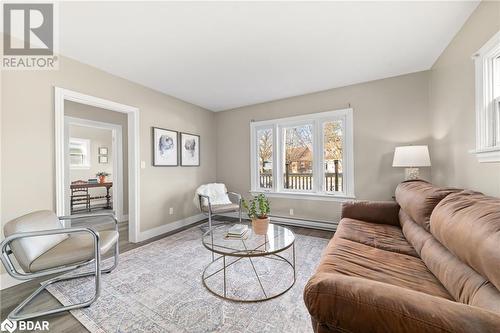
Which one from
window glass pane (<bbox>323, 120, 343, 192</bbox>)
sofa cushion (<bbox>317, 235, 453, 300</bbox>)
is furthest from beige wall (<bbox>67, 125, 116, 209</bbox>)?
sofa cushion (<bbox>317, 235, 453, 300</bbox>)

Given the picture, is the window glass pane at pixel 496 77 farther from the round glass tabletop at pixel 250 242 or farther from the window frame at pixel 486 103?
the round glass tabletop at pixel 250 242

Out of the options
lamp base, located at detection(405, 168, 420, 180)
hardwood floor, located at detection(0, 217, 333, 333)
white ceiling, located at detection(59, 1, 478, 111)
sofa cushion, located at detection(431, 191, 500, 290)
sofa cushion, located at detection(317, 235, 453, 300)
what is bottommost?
hardwood floor, located at detection(0, 217, 333, 333)

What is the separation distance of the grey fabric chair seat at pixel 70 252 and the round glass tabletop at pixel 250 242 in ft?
2.98

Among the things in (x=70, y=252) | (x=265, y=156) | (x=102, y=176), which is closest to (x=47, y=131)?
(x=70, y=252)

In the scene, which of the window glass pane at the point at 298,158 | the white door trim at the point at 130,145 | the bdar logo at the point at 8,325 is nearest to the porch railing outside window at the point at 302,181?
the window glass pane at the point at 298,158

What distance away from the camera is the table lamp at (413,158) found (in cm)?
251

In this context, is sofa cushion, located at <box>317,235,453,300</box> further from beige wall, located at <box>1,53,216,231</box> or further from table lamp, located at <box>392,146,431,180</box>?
beige wall, located at <box>1,53,216,231</box>

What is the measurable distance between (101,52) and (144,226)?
240cm

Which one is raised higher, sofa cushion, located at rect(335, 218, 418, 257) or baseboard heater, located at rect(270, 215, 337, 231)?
sofa cushion, located at rect(335, 218, 418, 257)

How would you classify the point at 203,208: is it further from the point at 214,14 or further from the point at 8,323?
the point at 214,14

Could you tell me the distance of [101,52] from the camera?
2.34 m

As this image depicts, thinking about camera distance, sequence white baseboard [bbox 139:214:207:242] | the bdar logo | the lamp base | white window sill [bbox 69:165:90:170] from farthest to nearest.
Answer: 1. white window sill [bbox 69:165:90:170]
2. white baseboard [bbox 139:214:207:242]
3. the lamp base
4. the bdar logo

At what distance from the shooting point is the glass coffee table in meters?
1.77

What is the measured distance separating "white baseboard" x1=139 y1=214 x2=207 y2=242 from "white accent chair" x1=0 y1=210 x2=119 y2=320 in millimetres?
1212
